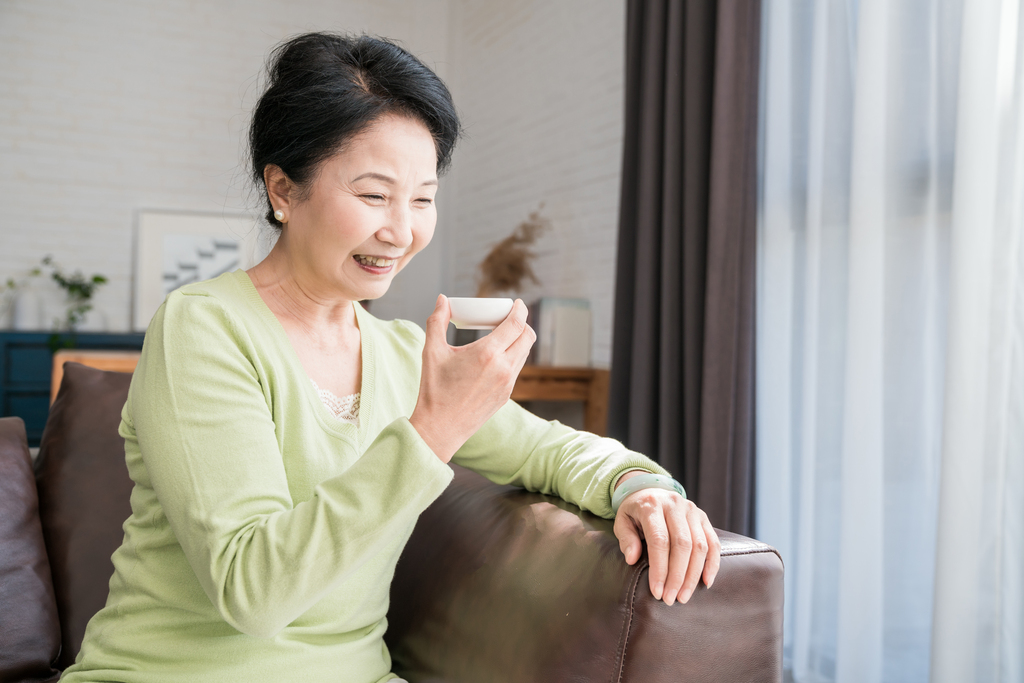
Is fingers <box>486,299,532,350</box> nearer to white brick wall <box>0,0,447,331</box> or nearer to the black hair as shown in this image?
the black hair

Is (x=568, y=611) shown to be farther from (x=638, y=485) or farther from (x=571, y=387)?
A: (x=571, y=387)

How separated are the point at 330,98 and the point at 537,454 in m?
0.61

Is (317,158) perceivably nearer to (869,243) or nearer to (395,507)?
(395,507)

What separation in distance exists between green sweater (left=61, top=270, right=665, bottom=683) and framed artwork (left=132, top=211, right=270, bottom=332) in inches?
139

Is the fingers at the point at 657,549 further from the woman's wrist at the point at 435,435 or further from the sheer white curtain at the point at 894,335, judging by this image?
the sheer white curtain at the point at 894,335

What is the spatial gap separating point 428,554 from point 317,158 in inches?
25.0

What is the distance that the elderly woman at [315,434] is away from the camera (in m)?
0.84

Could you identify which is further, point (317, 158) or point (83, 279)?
point (83, 279)

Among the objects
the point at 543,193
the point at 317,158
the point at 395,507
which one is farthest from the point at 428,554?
the point at 543,193

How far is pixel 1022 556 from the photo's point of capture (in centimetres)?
159

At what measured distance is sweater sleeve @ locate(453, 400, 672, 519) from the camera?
1168 mm

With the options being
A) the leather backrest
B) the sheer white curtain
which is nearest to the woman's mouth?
the leather backrest

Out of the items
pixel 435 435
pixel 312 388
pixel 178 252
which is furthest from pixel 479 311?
pixel 178 252

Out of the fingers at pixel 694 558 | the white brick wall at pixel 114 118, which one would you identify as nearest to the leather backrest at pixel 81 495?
the fingers at pixel 694 558
